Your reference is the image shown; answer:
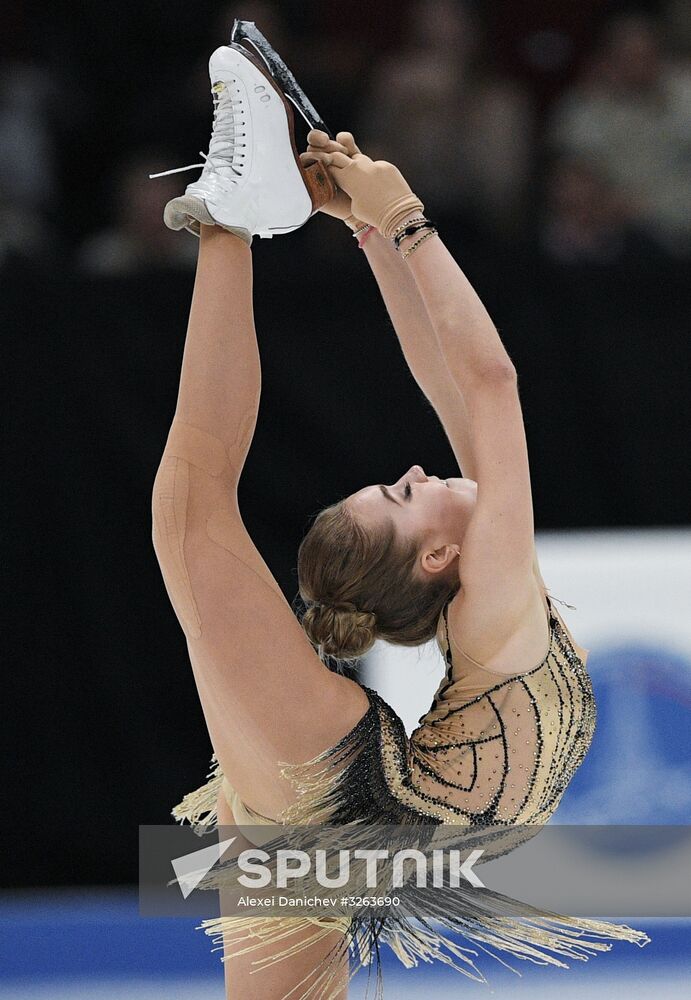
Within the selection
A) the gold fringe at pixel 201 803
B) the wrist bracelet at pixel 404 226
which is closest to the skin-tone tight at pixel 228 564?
the wrist bracelet at pixel 404 226

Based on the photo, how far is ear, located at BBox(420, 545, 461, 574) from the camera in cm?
187

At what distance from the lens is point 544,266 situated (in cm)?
331

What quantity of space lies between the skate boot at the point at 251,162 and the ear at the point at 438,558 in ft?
1.68

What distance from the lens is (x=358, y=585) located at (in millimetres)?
1871

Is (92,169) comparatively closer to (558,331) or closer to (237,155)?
(558,331)

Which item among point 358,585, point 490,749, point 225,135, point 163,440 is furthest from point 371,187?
point 163,440

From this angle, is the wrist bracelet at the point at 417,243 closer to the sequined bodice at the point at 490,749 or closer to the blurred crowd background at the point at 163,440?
the sequined bodice at the point at 490,749

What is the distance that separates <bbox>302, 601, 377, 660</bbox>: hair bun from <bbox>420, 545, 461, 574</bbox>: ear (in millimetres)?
109

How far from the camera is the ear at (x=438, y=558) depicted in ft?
6.14

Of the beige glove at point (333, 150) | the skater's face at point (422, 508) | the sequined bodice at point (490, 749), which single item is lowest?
the sequined bodice at point (490, 749)

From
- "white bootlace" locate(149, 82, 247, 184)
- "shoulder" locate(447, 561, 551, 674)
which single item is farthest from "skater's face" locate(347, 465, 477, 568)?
"white bootlace" locate(149, 82, 247, 184)

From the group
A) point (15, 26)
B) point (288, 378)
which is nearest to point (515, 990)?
point (288, 378)

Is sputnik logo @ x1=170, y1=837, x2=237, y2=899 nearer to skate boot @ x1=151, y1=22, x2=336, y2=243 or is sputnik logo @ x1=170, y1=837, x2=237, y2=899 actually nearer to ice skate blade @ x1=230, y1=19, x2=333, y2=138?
skate boot @ x1=151, y1=22, x2=336, y2=243

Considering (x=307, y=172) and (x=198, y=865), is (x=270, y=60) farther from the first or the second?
(x=198, y=865)
